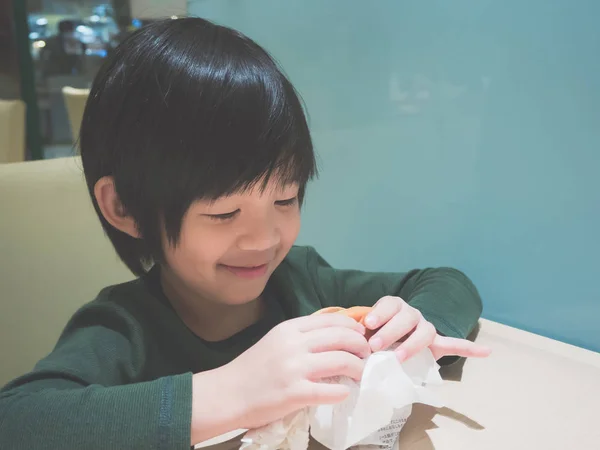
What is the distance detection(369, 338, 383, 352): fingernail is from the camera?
1.63 ft

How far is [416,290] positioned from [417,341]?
0.83ft

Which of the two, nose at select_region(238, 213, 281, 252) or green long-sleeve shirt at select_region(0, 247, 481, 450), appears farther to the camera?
nose at select_region(238, 213, 281, 252)

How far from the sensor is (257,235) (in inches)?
22.4

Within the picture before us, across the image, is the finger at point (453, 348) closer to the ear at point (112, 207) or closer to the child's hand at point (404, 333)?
the child's hand at point (404, 333)

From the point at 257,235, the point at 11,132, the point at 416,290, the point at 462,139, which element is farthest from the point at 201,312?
the point at 11,132

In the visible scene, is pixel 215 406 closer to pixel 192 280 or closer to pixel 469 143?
pixel 192 280

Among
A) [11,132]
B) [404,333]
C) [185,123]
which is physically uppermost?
[185,123]

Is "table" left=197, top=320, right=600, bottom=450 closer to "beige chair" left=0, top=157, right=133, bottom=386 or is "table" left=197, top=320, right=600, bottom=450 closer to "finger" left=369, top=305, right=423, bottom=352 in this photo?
"finger" left=369, top=305, right=423, bottom=352

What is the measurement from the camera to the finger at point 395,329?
0.50m

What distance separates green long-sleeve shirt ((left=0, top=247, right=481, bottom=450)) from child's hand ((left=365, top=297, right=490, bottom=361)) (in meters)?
0.06

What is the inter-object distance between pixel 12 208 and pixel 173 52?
38 centimetres

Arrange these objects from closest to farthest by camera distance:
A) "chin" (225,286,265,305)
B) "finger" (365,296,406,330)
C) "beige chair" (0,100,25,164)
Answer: "finger" (365,296,406,330)
"chin" (225,286,265,305)
"beige chair" (0,100,25,164)

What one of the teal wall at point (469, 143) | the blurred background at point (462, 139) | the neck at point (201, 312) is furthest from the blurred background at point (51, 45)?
the neck at point (201, 312)

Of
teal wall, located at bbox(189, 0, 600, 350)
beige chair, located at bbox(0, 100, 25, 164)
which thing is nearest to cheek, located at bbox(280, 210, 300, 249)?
teal wall, located at bbox(189, 0, 600, 350)
